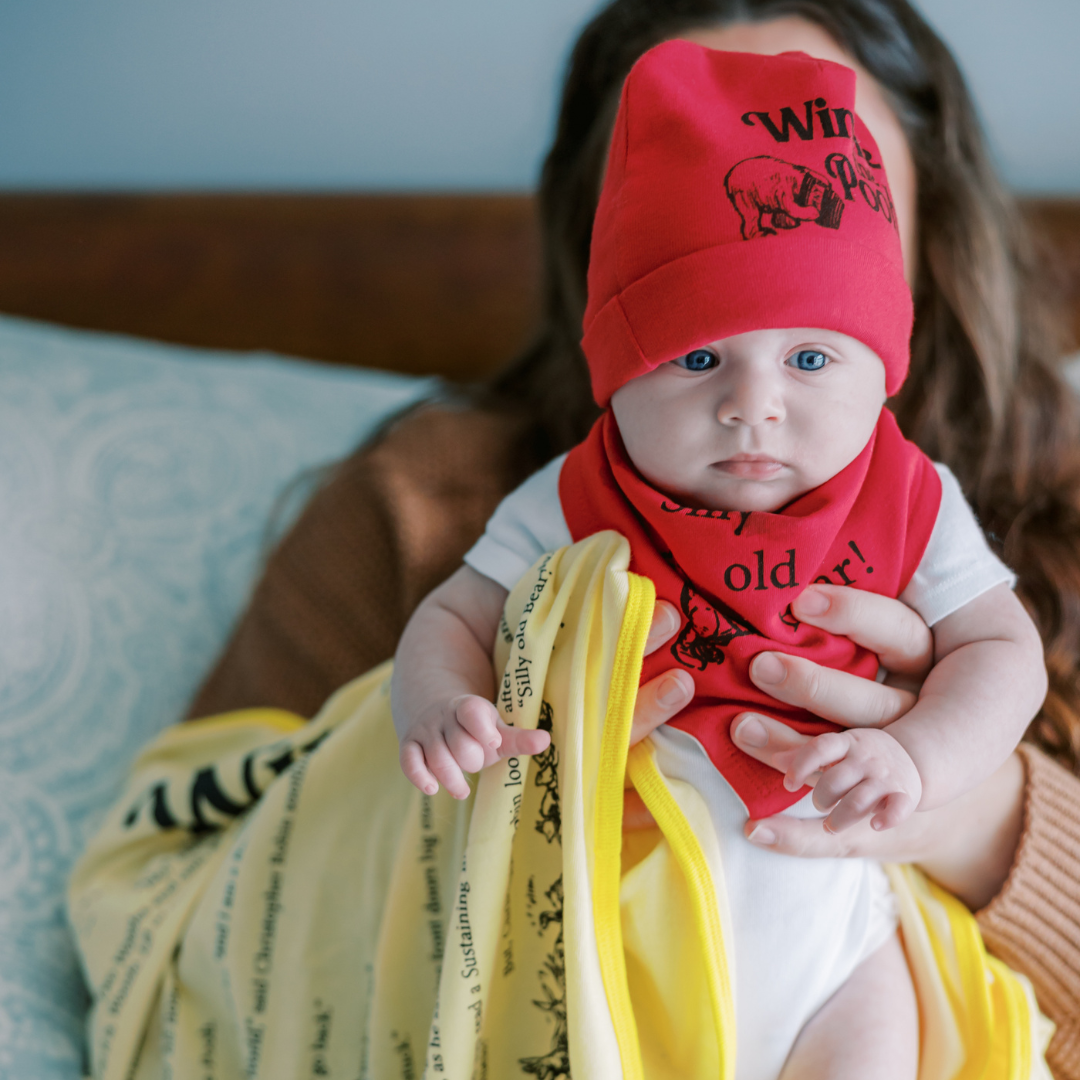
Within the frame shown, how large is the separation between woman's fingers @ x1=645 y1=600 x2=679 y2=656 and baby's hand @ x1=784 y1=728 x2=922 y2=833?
11cm

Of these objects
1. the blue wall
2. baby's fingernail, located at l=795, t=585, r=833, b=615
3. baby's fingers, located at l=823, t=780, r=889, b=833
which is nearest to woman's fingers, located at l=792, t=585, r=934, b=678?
baby's fingernail, located at l=795, t=585, r=833, b=615

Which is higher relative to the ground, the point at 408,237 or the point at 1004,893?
the point at 408,237

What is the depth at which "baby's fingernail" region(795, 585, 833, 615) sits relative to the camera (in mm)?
600

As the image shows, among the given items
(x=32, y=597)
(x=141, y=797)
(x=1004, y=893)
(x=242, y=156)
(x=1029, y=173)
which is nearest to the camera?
(x=1004, y=893)

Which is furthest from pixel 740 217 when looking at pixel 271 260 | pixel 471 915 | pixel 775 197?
pixel 271 260

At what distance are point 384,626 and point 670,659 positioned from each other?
1.32 feet

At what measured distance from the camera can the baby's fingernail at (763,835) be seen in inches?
23.0

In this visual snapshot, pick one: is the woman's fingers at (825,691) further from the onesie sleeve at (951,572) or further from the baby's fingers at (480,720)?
the baby's fingers at (480,720)

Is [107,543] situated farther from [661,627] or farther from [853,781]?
[853,781]

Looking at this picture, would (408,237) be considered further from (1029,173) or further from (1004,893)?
(1004,893)

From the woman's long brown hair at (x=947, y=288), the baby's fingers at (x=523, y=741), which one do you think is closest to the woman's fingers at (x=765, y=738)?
the baby's fingers at (x=523, y=741)

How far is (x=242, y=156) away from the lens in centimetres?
157

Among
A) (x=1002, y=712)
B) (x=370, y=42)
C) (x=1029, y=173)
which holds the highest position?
(x=370, y=42)

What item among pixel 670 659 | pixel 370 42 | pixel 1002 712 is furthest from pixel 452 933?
pixel 370 42
